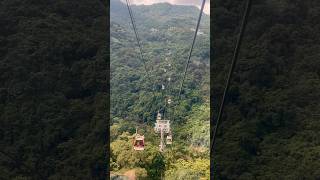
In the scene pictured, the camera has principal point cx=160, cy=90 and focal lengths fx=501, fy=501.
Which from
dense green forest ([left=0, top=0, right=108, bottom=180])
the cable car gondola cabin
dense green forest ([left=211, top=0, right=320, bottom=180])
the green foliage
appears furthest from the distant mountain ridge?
the green foliage

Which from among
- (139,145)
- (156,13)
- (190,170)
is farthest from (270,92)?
(156,13)

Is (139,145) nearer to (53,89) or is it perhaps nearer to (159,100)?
(53,89)

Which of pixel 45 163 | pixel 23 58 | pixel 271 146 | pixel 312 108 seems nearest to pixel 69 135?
pixel 45 163

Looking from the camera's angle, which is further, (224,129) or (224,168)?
(224,129)

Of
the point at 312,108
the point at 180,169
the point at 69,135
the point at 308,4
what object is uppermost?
the point at 308,4

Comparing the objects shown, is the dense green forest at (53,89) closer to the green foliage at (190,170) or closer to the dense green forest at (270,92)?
the green foliage at (190,170)

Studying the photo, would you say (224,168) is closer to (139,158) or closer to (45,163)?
(139,158)

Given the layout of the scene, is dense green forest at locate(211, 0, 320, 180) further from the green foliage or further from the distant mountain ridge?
the distant mountain ridge
